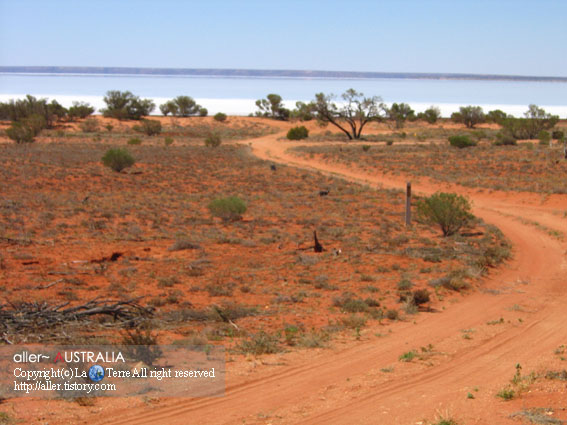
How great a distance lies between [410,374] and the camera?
707cm

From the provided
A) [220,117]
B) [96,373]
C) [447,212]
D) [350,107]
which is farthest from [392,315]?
[220,117]

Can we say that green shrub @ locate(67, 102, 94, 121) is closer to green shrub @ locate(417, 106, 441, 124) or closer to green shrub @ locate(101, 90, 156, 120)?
green shrub @ locate(101, 90, 156, 120)

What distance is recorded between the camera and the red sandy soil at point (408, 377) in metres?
5.83

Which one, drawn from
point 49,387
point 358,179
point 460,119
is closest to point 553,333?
point 49,387

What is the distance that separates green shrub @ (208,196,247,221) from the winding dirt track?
30.4ft

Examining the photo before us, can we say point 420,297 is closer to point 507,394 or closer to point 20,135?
point 507,394

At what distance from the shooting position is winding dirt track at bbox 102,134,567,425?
585cm

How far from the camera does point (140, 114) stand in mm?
85625

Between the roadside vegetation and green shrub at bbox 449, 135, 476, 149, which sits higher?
green shrub at bbox 449, 135, 476, 149

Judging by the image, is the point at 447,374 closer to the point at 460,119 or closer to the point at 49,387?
the point at 49,387

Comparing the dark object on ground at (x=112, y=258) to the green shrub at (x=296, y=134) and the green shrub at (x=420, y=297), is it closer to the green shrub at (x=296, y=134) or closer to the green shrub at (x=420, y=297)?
the green shrub at (x=420, y=297)

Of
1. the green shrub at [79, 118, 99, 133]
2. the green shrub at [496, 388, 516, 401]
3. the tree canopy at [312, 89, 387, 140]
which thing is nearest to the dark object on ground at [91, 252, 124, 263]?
the green shrub at [496, 388, 516, 401]

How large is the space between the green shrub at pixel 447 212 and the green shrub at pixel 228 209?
5816 mm

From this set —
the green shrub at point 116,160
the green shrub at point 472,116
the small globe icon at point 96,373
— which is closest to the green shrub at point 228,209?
the small globe icon at point 96,373
